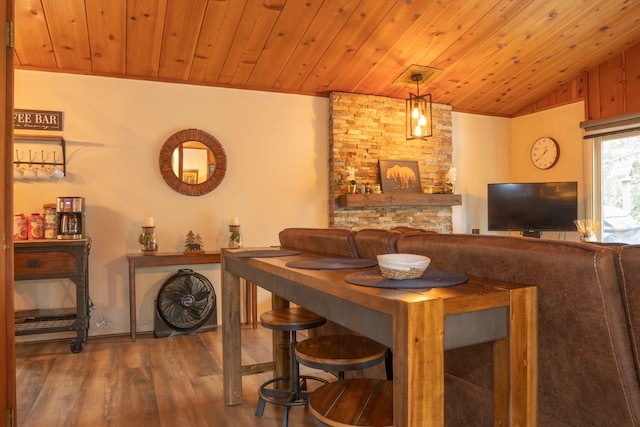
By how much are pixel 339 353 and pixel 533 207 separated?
4034 mm

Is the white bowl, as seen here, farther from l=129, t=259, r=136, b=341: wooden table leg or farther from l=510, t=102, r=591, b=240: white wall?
l=510, t=102, r=591, b=240: white wall

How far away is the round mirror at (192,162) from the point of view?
4.17 m

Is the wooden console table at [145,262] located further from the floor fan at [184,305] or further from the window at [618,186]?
the window at [618,186]

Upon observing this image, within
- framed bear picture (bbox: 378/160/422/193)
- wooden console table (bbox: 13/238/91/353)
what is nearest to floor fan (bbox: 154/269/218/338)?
wooden console table (bbox: 13/238/91/353)

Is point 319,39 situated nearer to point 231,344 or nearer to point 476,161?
point 231,344

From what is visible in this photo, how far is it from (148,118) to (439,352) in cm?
389

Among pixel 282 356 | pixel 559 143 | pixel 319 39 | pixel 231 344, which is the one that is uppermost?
pixel 319 39

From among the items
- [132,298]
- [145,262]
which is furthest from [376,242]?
[132,298]

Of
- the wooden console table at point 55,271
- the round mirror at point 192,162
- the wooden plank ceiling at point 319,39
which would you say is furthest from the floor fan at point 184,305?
the wooden plank ceiling at point 319,39

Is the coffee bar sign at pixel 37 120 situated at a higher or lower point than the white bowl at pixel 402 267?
higher

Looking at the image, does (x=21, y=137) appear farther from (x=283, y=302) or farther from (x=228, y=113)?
(x=283, y=302)

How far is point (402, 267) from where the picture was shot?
4.15ft

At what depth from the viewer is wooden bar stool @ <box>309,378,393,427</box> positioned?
1.37m

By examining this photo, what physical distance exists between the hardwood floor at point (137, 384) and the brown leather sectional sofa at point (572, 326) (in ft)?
4.33
